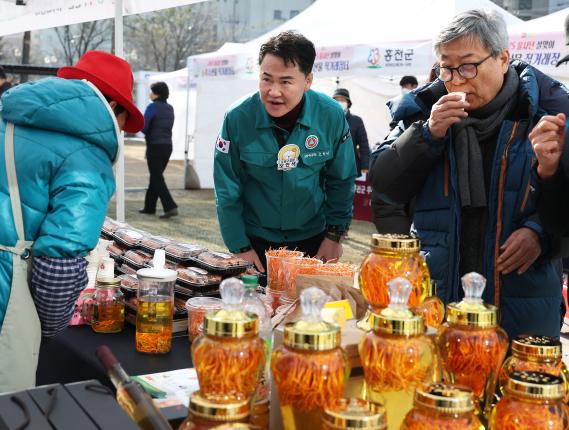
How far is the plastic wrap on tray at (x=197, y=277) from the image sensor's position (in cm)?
241

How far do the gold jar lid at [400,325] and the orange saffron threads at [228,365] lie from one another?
0.66ft

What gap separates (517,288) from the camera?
2.17 metres

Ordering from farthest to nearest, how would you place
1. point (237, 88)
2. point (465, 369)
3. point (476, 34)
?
point (237, 88) → point (476, 34) → point (465, 369)

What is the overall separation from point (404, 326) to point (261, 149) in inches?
77.6

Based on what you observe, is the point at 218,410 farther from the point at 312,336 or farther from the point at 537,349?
the point at 537,349

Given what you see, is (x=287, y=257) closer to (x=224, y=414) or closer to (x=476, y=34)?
(x=476, y=34)

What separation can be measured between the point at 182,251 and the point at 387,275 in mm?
1354

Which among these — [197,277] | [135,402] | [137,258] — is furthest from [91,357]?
[135,402]

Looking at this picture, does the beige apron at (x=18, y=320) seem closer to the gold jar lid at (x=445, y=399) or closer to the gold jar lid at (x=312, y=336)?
the gold jar lid at (x=312, y=336)

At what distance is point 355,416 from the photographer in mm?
977

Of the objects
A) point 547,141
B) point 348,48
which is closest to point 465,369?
point 547,141

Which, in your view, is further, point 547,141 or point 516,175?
point 516,175

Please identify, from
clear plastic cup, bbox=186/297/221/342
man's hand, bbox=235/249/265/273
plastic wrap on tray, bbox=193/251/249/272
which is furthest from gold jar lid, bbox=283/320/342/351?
man's hand, bbox=235/249/265/273

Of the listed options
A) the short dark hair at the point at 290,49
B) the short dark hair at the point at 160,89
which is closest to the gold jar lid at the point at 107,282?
the short dark hair at the point at 290,49
